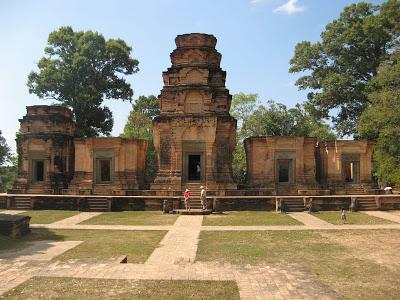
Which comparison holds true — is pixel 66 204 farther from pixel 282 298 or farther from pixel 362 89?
pixel 362 89

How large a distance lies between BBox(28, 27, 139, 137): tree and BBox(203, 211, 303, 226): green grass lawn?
67.7 feet

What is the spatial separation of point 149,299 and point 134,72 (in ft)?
114

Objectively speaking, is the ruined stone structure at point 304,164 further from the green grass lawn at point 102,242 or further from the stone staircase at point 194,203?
the green grass lawn at point 102,242

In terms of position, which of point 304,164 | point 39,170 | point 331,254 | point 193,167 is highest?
point 304,164

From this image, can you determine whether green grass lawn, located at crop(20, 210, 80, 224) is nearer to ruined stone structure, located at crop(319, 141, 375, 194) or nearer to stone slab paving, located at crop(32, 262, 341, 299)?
stone slab paving, located at crop(32, 262, 341, 299)

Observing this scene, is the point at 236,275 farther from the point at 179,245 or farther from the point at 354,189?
the point at 354,189

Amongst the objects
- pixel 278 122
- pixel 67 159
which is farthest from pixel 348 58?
pixel 67 159

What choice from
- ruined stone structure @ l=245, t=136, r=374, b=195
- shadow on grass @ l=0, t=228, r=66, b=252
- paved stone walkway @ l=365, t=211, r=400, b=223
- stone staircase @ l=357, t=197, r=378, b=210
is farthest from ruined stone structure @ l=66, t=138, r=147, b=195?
paved stone walkway @ l=365, t=211, r=400, b=223

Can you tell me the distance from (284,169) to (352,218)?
10695 mm

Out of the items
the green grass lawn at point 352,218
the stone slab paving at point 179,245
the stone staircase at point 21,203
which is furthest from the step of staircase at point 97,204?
the green grass lawn at point 352,218

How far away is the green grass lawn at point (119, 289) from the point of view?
22.3ft

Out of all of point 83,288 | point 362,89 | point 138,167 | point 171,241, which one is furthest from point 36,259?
point 362,89

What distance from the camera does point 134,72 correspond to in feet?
129

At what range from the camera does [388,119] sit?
22.4 metres
